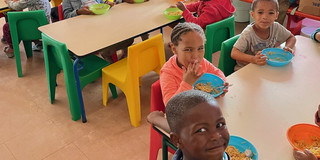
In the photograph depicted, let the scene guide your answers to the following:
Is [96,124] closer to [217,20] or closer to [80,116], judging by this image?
[80,116]

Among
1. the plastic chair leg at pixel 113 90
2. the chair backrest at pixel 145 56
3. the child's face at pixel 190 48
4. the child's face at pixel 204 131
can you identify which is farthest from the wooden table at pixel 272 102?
the plastic chair leg at pixel 113 90

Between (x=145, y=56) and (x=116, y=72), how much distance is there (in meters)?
0.35

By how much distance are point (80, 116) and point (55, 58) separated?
572 millimetres

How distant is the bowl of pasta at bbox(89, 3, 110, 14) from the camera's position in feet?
10.4

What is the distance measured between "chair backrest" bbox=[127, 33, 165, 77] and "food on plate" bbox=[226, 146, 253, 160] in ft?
4.36

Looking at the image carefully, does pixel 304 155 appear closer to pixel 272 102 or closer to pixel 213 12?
pixel 272 102

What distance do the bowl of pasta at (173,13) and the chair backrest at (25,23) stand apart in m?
1.32

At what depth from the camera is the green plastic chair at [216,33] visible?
2.61 meters

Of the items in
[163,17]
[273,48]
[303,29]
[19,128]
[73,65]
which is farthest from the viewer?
[303,29]

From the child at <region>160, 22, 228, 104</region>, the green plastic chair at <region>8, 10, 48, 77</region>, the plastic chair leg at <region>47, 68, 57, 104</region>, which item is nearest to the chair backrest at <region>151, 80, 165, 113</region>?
the child at <region>160, 22, 228, 104</region>

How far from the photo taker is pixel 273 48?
85.4 inches

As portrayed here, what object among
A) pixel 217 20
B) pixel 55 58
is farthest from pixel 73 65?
pixel 217 20

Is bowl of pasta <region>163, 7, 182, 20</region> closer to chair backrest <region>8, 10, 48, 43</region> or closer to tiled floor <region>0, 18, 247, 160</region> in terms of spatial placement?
tiled floor <region>0, 18, 247, 160</region>

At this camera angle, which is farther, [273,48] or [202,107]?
[273,48]
